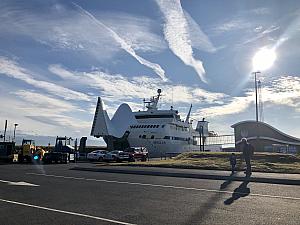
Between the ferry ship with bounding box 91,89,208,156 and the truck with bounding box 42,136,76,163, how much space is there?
18.8 m

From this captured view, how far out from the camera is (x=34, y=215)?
23.2 ft

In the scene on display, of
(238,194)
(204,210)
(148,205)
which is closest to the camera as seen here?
(204,210)

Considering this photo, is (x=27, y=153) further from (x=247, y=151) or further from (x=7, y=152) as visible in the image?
(x=247, y=151)

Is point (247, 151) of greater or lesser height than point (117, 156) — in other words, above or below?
above

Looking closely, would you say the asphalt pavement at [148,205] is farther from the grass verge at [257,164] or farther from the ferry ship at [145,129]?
the ferry ship at [145,129]

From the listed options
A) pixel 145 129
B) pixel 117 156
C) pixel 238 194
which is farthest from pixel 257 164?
pixel 145 129

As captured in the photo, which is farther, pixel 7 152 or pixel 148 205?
pixel 7 152

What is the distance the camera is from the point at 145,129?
53562mm

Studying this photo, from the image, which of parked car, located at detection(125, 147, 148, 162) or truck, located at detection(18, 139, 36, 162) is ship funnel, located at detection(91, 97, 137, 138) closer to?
parked car, located at detection(125, 147, 148, 162)

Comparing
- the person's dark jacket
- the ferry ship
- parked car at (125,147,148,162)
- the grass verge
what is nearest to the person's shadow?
the person's dark jacket

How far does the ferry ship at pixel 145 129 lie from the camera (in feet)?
174

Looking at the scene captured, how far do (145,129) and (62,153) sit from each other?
75.3ft

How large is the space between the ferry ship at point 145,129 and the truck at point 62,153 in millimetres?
18754

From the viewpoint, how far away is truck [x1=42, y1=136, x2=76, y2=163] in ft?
103
